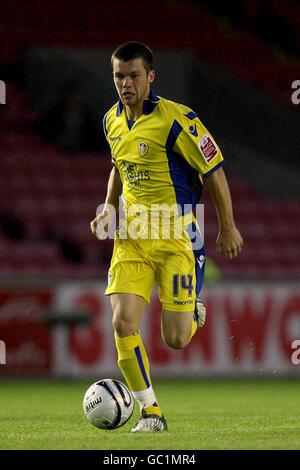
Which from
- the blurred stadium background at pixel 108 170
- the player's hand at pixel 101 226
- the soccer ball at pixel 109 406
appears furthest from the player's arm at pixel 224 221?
the blurred stadium background at pixel 108 170

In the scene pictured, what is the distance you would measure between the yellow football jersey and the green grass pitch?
1.28 meters

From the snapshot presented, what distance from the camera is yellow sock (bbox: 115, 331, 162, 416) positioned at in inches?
247

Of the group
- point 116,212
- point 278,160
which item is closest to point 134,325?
point 116,212

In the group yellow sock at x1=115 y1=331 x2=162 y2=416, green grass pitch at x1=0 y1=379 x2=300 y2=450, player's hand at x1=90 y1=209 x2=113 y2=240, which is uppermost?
player's hand at x1=90 y1=209 x2=113 y2=240

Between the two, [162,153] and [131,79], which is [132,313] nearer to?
[162,153]

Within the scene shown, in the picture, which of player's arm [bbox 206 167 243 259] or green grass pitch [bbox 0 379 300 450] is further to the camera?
player's arm [bbox 206 167 243 259]

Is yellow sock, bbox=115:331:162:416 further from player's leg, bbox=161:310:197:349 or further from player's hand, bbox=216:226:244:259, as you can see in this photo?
player's hand, bbox=216:226:244:259

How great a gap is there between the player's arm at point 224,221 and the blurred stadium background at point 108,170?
4.99 meters

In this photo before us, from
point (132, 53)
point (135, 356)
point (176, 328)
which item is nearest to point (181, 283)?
point (176, 328)

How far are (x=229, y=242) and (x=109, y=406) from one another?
1.06 m

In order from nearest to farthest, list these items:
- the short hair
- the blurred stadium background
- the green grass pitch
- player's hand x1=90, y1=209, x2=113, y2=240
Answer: the green grass pitch
the short hair
player's hand x1=90, y1=209, x2=113, y2=240
the blurred stadium background

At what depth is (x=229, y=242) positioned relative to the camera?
20.4 ft

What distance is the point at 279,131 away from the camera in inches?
634

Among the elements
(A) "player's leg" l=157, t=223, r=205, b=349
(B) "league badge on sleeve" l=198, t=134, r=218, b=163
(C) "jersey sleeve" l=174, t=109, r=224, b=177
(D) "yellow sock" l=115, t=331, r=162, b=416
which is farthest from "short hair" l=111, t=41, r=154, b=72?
(D) "yellow sock" l=115, t=331, r=162, b=416
